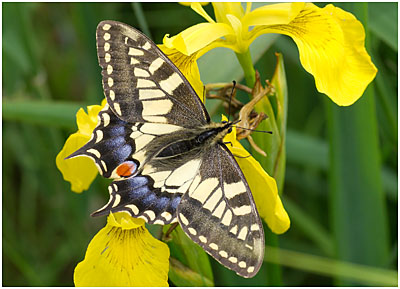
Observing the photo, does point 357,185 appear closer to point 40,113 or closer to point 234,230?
point 234,230

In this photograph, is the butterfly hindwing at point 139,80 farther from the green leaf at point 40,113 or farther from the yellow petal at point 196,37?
the green leaf at point 40,113

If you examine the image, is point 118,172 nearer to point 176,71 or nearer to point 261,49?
point 176,71

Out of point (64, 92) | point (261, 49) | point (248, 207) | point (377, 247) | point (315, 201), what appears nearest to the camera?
point (248, 207)

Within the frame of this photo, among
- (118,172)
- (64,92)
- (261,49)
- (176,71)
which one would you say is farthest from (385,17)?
(64,92)

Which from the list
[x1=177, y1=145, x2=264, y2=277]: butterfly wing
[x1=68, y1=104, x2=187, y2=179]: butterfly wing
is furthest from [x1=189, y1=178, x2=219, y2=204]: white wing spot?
[x1=68, y1=104, x2=187, y2=179]: butterfly wing

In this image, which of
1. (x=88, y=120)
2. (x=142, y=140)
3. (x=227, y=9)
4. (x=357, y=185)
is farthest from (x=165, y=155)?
(x=357, y=185)

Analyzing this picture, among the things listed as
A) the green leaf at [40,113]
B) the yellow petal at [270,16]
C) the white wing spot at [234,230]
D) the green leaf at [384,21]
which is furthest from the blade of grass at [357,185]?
the green leaf at [40,113]
